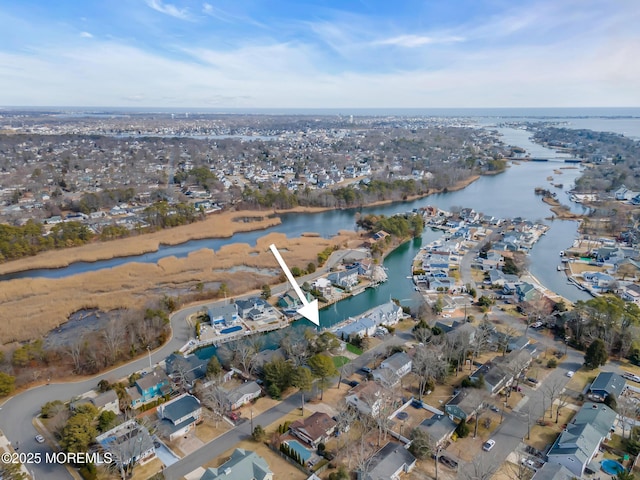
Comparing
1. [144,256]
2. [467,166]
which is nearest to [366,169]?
[467,166]

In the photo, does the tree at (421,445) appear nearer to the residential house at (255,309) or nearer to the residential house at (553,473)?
the residential house at (553,473)

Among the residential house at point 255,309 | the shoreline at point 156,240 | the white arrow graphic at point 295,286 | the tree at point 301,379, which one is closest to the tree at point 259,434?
the tree at point 301,379

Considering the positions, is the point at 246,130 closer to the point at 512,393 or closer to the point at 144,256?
the point at 144,256

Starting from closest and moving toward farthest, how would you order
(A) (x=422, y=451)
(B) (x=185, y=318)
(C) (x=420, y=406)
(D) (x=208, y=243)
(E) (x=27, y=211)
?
(A) (x=422, y=451) < (C) (x=420, y=406) < (B) (x=185, y=318) < (D) (x=208, y=243) < (E) (x=27, y=211)

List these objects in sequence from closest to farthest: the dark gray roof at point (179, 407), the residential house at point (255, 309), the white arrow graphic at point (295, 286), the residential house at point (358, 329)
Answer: the white arrow graphic at point (295, 286) → the dark gray roof at point (179, 407) → the residential house at point (358, 329) → the residential house at point (255, 309)

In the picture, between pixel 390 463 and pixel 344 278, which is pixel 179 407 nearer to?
pixel 390 463

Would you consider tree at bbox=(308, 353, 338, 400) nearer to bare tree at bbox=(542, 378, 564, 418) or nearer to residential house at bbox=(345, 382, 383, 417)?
residential house at bbox=(345, 382, 383, 417)

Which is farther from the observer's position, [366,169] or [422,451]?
[366,169]

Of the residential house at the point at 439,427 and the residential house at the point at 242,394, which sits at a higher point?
the residential house at the point at 439,427
